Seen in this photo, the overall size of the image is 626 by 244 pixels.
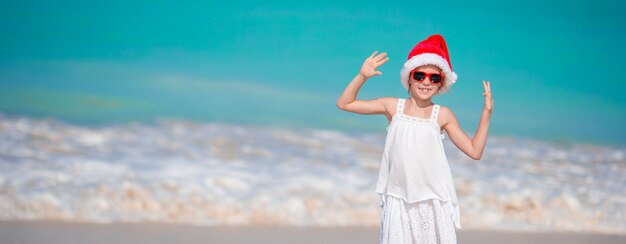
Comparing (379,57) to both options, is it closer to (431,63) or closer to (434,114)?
(431,63)

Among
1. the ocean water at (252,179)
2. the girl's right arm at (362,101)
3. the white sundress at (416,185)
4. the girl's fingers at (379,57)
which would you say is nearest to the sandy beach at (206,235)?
the ocean water at (252,179)

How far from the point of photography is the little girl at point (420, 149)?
3.38 meters

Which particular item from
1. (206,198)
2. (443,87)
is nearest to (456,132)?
(443,87)

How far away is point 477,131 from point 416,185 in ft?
1.11

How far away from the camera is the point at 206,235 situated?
5156 millimetres

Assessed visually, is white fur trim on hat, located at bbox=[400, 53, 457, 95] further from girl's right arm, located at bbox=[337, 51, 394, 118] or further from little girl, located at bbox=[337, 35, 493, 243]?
girl's right arm, located at bbox=[337, 51, 394, 118]

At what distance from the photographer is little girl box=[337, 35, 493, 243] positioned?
11.1 ft

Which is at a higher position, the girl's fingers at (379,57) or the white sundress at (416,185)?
the girl's fingers at (379,57)

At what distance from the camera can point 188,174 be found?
6.47m

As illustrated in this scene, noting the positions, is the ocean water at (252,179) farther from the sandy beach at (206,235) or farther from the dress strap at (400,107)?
the dress strap at (400,107)

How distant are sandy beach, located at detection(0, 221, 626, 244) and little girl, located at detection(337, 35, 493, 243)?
1.72 metres

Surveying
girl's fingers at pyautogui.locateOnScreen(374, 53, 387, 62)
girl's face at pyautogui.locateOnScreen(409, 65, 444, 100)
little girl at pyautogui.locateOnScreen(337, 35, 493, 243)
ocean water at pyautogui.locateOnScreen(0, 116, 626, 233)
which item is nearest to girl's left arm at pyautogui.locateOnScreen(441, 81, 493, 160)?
little girl at pyautogui.locateOnScreen(337, 35, 493, 243)

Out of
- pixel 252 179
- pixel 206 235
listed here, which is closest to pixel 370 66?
pixel 206 235

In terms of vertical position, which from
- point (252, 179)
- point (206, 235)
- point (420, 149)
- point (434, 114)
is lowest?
point (206, 235)
